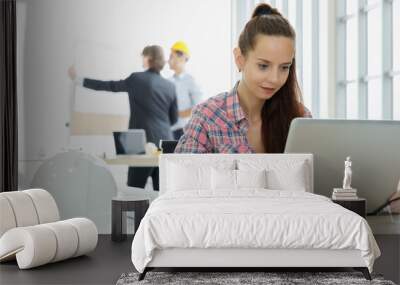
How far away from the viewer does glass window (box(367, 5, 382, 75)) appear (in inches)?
229

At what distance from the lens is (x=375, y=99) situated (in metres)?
5.92

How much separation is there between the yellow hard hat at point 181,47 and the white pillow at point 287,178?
1.93m

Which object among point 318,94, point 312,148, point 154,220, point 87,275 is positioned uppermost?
point 318,94

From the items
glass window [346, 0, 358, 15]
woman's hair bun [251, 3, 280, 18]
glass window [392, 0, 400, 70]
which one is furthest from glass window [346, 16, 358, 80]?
woman's hair bun [251, 3, 280, 18]

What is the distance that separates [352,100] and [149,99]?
2.06 meters

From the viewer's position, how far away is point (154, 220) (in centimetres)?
395

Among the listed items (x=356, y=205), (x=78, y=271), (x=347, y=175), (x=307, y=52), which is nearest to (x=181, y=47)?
(x=307, y=52)

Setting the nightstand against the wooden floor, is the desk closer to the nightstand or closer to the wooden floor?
the nightstand

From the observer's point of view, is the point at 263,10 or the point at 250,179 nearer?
the point at 250,179

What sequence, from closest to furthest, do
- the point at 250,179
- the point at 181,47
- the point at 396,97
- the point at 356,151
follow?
the point at 250,179
the point at 356,151
the point at 396,97
the point at 181,47

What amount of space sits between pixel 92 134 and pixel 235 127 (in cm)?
160

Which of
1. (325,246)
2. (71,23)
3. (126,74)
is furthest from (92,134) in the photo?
(325,246)

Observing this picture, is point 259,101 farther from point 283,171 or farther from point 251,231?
point 251,231

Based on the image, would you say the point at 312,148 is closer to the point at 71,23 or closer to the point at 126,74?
the point at 126,74
